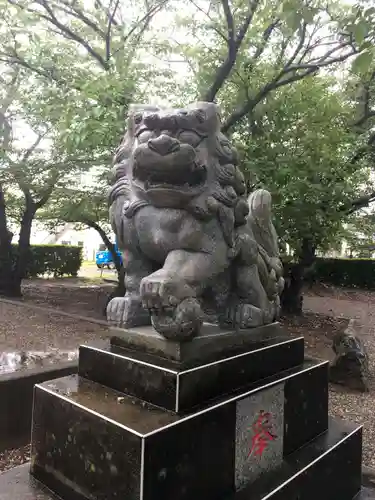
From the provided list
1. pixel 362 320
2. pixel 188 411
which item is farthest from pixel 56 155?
pixel 362 320

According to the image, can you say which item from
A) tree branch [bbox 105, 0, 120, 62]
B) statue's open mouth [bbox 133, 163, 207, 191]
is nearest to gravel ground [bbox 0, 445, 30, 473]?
statue's open mouth [bbox 133, 163, 207, 191]

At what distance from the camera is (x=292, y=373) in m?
2.84

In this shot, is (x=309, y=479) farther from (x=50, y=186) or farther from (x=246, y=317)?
(x=50, y=186)

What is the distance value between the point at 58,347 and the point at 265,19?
5824mm

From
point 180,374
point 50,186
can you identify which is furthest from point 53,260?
point 180,374

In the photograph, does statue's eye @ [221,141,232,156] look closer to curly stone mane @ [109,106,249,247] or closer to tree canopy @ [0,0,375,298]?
curly stone mane @ [109,106,249,247]

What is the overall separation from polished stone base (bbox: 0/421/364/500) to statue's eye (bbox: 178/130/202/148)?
1660 mm

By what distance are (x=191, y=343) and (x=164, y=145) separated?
105cm

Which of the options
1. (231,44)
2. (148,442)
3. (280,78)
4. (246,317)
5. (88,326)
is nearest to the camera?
(148,442)

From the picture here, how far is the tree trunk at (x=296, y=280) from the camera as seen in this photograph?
1003 cm

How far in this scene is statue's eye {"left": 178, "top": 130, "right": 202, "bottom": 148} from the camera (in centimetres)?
244

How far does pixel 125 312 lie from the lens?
8.48 ft

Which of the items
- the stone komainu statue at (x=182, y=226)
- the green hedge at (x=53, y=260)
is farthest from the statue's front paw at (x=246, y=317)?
the green hedge at (x=53, y=260)

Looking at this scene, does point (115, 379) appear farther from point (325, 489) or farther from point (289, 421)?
point (325, 489)
